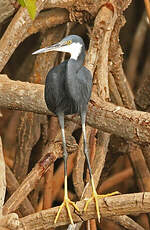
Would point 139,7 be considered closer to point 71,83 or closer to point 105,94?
point 105,94

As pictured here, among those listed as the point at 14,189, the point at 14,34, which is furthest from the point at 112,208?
the point at 14,189

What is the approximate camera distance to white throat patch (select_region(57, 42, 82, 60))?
119cm

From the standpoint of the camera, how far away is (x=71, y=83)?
1.19m

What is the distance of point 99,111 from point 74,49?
18.2 inches

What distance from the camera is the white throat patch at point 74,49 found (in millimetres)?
1188

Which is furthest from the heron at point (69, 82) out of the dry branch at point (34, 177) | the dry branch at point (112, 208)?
the dry branch at point (34, 177)

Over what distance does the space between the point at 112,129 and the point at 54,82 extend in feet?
1.58

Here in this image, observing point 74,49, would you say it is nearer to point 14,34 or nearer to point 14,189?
point 14,34

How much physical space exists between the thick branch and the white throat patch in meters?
0.43

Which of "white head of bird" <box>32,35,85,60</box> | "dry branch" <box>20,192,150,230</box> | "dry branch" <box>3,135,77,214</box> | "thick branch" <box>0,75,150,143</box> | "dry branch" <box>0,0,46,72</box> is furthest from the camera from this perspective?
"dry branch" <box>0,0,46,72</box>

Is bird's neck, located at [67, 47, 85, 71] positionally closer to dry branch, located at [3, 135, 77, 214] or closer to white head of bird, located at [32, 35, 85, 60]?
white head of bird, located at [32, 35, 85, 60]

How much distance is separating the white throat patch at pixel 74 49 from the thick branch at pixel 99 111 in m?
0.43

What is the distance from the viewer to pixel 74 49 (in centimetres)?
120

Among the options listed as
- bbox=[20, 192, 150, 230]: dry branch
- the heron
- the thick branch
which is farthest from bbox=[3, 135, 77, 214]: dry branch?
the heron
